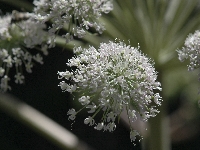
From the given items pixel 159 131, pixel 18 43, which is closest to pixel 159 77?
pixel 159 131

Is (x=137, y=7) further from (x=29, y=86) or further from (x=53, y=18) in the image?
(x=29, y=86)

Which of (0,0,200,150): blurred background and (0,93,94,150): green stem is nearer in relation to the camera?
(0,0,200,150): blurred background

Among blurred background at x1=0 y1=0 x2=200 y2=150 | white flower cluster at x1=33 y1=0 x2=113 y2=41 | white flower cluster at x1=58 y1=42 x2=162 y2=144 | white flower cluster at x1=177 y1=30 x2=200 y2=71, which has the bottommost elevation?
white flower cluster at x1=58 y1=42 x2=162 y2=144

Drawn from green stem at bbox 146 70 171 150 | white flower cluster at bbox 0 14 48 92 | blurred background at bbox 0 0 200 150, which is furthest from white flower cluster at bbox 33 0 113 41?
green stem at bbox 146 70 171 150

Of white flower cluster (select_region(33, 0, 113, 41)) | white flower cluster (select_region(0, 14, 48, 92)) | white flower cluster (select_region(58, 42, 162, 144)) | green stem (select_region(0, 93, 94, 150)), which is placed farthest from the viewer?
green stem (select_region(0, 93, 94, 150))

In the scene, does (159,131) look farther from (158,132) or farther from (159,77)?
(159,77)

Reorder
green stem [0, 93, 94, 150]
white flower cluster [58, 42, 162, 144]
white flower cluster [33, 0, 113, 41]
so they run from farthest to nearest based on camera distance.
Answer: green stem [0, 93, 94, 150], white flower cluster [33, 0, 113, 41], white flower cluster [58, 42, 162, 144]

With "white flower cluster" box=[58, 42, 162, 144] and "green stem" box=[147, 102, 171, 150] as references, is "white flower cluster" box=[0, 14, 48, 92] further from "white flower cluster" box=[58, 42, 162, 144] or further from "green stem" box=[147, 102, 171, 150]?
"green stem" box=[147, 102, 171, 150]

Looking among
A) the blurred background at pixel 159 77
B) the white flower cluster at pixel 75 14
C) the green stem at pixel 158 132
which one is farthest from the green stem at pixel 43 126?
the white flower cluster at pixel 75 14
